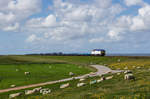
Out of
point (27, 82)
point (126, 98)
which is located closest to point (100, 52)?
point (27, 82)

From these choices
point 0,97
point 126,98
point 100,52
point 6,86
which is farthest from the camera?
point 100,52

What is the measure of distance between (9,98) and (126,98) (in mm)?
14816

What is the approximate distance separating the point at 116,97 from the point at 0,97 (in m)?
16.4

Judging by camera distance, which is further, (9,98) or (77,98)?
(9,98)

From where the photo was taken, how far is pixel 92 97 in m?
16.6

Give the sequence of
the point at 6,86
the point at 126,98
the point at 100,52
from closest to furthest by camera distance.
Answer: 1. the point at 126,98
2. the point at 6,86
3. the point at 100,52

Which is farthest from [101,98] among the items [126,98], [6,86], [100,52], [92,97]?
[100,52]

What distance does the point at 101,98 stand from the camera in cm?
1581

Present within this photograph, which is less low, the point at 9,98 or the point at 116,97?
the point at 116,97

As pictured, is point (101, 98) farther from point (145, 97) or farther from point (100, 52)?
point (100, 52)

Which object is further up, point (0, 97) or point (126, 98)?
point (126, 98)

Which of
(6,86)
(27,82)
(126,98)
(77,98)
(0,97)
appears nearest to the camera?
(126,98)

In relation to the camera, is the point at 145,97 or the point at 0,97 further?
the point at 0,97

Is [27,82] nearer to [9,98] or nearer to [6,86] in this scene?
[6,86]
